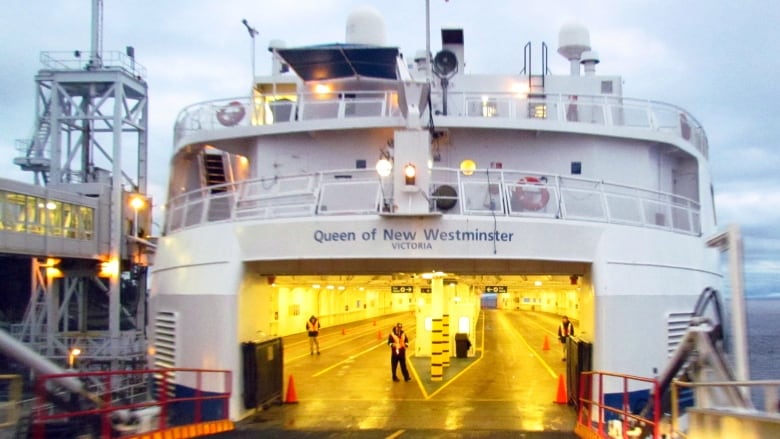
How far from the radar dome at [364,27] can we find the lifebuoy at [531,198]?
30.0 ft

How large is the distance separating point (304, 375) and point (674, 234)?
38.1ft

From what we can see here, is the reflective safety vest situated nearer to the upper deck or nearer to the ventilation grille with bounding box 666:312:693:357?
the upper deck

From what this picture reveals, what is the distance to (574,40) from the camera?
20.9 meters

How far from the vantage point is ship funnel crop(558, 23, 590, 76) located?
20891 mm

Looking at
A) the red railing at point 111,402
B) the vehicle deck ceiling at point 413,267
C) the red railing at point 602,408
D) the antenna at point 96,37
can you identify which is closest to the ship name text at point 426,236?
the vehicle deck ceiling at point 413,267

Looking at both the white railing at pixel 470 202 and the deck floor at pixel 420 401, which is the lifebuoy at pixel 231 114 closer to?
the white railing at pixel 470 202

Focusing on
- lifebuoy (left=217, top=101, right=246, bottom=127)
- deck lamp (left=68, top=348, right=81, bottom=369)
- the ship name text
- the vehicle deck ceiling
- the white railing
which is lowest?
deck lamp (left=68, top=348, right=81, bottom=369)

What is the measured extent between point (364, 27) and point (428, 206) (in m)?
9.64

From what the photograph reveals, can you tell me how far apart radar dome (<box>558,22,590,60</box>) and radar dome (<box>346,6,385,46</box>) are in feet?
16.2

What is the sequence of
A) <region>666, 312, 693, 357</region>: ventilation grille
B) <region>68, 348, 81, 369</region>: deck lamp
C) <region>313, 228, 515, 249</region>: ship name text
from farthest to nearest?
<region>68, 348, 81, 369</region>: deck lamp, <region>666, 312, 693, 357</region>: ventilation grille, <region>313, 228, 515, 249</region>: ship name text

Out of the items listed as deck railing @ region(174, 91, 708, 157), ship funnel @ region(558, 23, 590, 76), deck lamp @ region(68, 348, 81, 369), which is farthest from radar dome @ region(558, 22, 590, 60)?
deck lamp @ region(68, 348, 81, 369)

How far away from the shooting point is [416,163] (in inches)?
512

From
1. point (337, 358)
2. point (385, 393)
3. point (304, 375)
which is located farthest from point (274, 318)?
point (385, 393)

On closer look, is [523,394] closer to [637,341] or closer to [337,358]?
[637,341]
